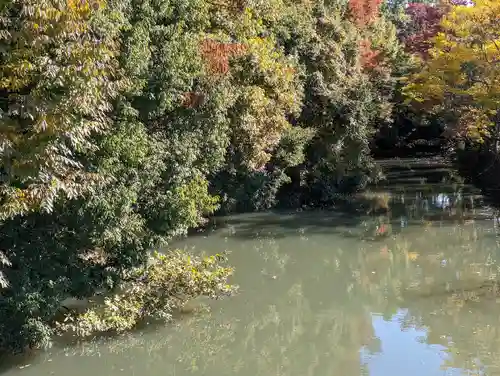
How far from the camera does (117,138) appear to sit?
→ 941cm

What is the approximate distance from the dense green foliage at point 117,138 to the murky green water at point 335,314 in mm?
589

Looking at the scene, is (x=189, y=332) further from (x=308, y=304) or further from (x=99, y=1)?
(x=99, y=1)

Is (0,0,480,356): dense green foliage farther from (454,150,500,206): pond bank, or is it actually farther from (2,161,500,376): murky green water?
(454,150,500,206): pond bank

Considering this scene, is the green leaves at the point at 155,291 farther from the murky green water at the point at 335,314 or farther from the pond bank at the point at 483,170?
the pond bank at the point at 483,170

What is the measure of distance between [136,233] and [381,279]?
21.5 feet

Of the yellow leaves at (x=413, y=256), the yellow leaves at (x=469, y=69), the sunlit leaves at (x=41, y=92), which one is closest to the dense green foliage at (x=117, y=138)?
the sunlit leaves at (x=41, y=92)

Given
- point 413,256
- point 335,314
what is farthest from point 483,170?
point 335,314

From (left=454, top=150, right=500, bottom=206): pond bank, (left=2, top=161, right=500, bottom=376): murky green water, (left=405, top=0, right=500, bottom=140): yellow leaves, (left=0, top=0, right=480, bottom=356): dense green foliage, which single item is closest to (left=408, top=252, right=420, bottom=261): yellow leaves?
(left=2, top=161, right=500, bottom=376): murky green water

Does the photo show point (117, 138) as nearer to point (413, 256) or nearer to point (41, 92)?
point (41, 92)

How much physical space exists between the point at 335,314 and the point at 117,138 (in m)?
5.59

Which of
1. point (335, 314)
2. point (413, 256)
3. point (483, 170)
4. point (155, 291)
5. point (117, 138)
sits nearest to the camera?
point (117, 138)

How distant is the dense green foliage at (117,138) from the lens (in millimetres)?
7402

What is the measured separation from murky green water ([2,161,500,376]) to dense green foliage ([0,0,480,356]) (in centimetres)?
59

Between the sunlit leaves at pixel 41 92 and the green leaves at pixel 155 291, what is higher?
the sunlit leaves at pixel 41 92
